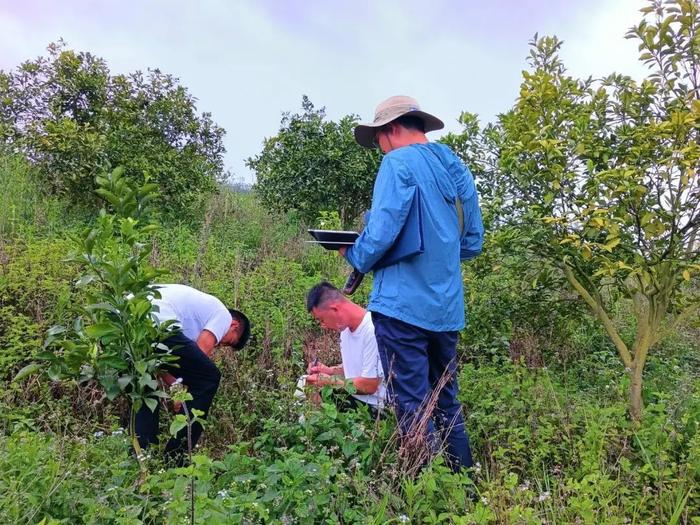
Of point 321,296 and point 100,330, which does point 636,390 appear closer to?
point 321,296

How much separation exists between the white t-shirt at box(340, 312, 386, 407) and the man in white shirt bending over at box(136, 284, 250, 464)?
766 mm

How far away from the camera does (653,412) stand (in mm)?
3295

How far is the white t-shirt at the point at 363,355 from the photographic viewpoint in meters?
3.06

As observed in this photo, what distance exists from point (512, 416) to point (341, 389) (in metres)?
1.01

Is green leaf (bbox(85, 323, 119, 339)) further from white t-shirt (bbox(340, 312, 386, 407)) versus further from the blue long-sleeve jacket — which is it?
white t-shirt (bbox(340, 312, 386, 407))

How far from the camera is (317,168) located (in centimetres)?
728

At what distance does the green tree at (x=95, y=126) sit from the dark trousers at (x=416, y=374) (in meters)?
4.39

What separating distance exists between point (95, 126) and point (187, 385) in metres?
4.78

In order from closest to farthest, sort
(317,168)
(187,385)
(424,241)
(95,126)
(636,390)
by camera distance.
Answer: (424,241) < (187,385) < (636,390) < (95,126) < (317,168)

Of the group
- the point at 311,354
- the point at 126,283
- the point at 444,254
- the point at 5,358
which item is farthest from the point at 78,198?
the point at 444,254

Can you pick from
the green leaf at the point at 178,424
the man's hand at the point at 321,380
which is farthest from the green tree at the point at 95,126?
the green leaf at the point at 178,424

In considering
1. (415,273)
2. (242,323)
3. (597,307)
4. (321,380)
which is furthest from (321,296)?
(597,307)

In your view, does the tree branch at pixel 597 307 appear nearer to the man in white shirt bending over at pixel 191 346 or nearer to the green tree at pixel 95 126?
the man in white shirt bending over at pixel 191 346

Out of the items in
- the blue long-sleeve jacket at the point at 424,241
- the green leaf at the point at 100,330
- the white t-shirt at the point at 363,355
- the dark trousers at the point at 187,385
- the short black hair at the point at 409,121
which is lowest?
the dark trousers at the point at 187,385
